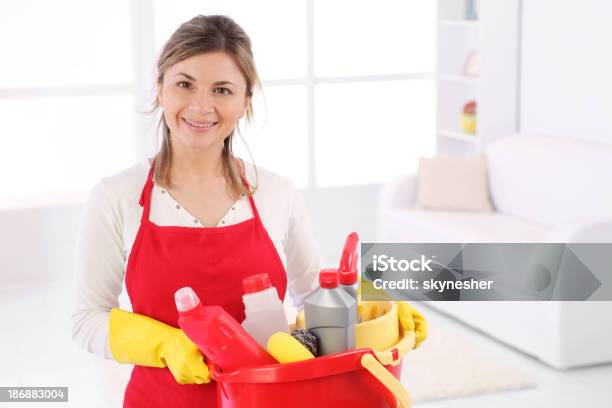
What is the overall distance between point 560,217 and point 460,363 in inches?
39.5

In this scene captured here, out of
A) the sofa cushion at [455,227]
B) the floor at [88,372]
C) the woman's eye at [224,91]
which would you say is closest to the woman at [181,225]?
the woman's eye at [224,91]

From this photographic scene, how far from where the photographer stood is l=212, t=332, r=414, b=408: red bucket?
1.15m

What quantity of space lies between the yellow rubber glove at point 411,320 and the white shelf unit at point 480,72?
4.10 metres

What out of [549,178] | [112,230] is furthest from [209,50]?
[549,178]

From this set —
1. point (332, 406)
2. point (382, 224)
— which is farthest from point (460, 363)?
point (332, 406)

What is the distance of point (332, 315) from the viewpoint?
122cm

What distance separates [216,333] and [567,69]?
166 inches

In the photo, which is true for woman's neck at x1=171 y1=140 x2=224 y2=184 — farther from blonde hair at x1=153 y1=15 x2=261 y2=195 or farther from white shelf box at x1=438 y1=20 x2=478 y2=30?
white shelf box at x1=438 y1=20 x2=478 y2=30

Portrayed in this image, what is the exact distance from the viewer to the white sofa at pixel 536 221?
12.6 feet

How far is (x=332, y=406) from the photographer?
1181mm

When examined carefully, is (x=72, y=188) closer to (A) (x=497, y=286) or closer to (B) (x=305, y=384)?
(A) (x=497, y=286)

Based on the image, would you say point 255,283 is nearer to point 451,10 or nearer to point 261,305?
point 261,305

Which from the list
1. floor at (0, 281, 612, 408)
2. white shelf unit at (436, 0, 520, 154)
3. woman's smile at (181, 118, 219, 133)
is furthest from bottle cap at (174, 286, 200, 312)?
white shelf unit at (436, 0, 520, 154)

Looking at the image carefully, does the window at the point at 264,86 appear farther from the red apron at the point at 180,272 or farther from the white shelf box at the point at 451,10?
the red apron at the point at 180,272
